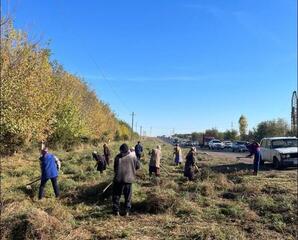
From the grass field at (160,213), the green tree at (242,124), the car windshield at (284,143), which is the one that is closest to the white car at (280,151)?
the car windshield at (284,143)

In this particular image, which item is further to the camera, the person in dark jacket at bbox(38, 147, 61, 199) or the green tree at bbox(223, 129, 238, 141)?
the green tree at bbox(223, 129, 238, 141)

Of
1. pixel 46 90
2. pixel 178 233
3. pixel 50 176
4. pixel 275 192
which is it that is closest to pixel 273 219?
pixel 178 233

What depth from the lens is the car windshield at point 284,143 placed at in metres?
28.1

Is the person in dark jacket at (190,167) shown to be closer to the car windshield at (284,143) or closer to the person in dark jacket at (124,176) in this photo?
the person in dark jacket at (124,176)

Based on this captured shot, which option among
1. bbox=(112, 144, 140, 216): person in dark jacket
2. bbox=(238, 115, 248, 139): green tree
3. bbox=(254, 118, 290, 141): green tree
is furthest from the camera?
bbox=(238, 115, 248, 139): green tree

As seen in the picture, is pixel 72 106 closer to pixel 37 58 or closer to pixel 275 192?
pixel 37 58

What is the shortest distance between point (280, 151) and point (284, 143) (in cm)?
179

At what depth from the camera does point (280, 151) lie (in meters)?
26.7

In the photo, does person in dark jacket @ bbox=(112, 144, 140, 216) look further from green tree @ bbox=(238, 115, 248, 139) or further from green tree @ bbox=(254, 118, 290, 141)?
green tree @ bbox=(238, 115, 248, 139)

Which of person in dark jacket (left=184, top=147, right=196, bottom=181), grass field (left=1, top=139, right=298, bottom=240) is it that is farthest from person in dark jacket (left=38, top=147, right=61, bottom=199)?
person in dark jacket (left=184, top=147, right=196, bottom=181)

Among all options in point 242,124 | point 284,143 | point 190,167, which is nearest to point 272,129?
point 242,124

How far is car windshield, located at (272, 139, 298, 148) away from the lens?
1106 inches

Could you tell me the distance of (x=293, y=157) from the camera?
86.7 feet

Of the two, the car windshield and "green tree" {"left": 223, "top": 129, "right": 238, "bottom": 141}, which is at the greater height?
"green tree" {"left": 223, "top": 129, "right": 238, "bottom": 141}
